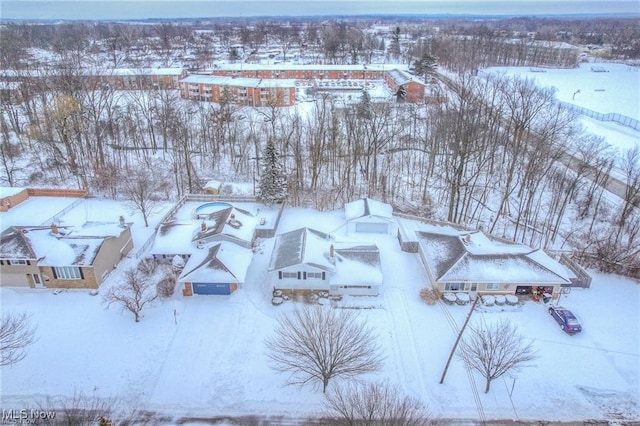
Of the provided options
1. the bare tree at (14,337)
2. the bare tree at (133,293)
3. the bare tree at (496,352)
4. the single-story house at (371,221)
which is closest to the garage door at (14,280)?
the bare tree at (14,337)

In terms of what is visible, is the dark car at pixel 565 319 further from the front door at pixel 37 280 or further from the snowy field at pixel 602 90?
the snowy field at pixel 602 90

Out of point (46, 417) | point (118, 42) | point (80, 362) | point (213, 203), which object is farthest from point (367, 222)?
point (118, 42)

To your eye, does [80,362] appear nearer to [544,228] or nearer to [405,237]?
[405,237]

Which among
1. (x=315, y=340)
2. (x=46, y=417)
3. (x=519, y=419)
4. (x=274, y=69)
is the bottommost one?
(x=519, y=419)

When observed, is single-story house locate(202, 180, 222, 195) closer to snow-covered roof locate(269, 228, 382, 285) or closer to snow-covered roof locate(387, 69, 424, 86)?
snow-covered roof locate(269, 228, 382, 285)

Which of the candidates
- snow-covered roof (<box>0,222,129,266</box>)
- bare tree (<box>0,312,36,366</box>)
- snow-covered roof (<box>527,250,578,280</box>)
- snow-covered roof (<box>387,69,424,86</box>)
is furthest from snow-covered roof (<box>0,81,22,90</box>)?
snow-covered roof (<box>527,250,578,280</box>)

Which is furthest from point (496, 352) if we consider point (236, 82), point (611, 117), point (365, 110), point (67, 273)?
point (236, 82)
